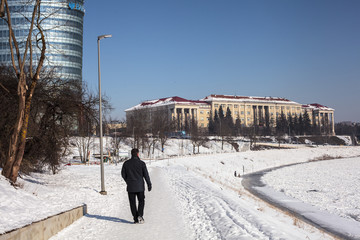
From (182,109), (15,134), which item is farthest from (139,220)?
(182,109)

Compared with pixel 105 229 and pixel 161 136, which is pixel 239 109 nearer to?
pixel 161 136

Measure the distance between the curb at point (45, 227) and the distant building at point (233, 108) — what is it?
11427cm

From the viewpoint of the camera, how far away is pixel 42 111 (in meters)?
19.3

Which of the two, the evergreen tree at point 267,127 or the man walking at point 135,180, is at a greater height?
the evergreen tree at point 267,127

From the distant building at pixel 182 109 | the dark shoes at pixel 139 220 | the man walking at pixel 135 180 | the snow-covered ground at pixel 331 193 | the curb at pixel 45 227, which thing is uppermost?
the distant building at pixel 182 109

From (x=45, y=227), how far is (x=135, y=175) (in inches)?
103

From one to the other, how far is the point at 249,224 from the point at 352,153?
275 ft

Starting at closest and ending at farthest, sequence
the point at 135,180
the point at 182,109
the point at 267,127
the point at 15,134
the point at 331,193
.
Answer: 1. the point at 135,180
2. the point at 15,134
3. the point at 331,193
4. the point at 267,127
5. the point at 182,109

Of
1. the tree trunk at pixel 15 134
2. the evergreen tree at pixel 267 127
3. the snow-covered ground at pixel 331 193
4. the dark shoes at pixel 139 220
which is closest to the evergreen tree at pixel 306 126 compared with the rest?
the evergreen tree at pixel 267 127

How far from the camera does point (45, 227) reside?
7.69m

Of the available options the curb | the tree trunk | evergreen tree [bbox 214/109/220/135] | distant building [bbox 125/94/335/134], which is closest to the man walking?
the curb

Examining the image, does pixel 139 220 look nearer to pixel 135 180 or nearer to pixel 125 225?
pixel 125 225

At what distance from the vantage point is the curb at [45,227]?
6351 mm

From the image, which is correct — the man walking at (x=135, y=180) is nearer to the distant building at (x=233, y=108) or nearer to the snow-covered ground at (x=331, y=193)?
the snow-covered ground at (x=331, y=193)
